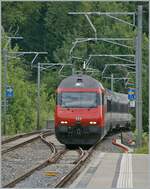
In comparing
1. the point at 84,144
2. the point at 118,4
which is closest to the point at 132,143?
the point at 84,144

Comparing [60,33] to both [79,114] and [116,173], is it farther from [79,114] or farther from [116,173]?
[116,173]

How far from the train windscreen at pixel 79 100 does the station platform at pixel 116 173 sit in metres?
6.10

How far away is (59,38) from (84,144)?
226 ft

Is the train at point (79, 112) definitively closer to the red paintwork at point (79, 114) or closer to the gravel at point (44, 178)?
the red paintwork at point (79, 114)

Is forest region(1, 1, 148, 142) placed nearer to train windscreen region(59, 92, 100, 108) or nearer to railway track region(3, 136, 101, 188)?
train windscreen region(59, 92, 100, 108)

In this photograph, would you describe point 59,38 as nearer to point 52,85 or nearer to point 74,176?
point 52,85

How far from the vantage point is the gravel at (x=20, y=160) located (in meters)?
19.1

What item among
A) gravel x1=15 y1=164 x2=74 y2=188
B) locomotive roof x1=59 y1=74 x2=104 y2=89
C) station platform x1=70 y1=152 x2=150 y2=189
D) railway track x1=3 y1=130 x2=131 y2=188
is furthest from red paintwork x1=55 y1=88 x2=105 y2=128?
gravel x1=15 y1=164 x2=74 y2=188

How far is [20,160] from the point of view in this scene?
24219mm

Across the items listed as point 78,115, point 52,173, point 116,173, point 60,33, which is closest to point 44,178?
point 52,173

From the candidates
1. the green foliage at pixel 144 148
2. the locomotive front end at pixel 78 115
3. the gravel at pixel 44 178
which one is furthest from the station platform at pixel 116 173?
the locomotive front end at pixel 78 115

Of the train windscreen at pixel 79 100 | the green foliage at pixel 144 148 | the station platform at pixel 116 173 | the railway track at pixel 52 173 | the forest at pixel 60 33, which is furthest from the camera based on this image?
the forest at pixel 60 33

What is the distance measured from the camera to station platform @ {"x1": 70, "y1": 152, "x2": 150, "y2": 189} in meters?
16.0

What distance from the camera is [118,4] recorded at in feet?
340
